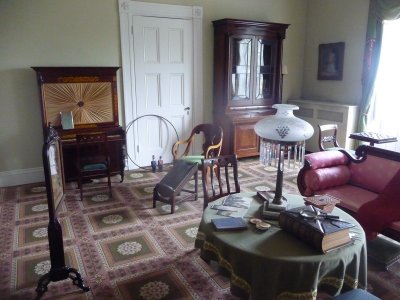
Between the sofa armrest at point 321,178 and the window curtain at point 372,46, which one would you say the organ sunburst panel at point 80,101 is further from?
the window curtain at point 372,46

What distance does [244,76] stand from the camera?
548 cm

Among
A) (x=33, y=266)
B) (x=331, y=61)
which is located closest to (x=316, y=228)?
(x=33, y=266)

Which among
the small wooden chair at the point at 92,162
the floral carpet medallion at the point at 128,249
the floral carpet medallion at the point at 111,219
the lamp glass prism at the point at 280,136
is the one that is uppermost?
the lamp glass prism at the point at 280,136

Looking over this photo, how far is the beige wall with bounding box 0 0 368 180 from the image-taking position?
13.8ft

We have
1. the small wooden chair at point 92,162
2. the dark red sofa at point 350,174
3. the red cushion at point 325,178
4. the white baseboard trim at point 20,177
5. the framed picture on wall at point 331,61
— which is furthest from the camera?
the framed picture on wall at point 331,61

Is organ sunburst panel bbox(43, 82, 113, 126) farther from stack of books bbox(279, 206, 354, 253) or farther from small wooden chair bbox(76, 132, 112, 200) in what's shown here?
stack of books bbox(279, 206, 354, 253)

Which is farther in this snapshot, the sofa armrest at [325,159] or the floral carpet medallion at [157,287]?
the sofa armrest at [325,159]

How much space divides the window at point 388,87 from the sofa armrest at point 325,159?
2034mm

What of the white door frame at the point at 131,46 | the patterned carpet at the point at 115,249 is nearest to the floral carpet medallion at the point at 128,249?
the patterned carpet at the point at 115,249

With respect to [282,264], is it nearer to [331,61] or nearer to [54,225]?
[54,225]

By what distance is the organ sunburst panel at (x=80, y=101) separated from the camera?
4293mm

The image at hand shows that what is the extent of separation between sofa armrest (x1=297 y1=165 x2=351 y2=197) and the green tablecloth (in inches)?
53.0

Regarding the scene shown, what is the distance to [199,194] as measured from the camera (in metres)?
4.19

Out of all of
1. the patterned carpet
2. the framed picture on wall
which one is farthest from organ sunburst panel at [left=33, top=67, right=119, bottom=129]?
the framed picture on wall
